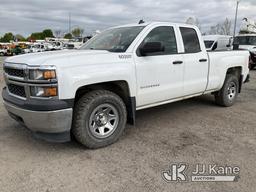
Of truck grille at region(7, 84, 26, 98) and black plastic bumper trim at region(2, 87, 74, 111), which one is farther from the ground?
truck grille at region(7, 84, 26, 98)

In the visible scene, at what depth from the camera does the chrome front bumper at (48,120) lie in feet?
10.3

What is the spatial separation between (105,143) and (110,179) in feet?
2.94

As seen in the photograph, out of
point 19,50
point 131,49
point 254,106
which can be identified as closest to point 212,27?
point 19,50

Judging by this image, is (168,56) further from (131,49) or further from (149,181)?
(149,181)

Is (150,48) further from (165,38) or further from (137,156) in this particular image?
(137,156)

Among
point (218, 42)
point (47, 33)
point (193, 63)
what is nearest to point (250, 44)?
point (218, 42)

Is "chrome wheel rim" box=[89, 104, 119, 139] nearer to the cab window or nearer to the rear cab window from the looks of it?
the cab window

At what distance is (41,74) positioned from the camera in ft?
10.1

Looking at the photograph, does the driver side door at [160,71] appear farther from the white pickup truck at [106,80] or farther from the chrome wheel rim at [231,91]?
the chrome wheel rim at [231,91]

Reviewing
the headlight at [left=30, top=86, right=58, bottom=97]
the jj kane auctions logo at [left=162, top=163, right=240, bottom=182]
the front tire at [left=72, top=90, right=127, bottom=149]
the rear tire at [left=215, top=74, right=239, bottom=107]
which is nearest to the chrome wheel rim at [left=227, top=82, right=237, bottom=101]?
A: the rear tire at [left=215, top=74, right=239, bottom=107]

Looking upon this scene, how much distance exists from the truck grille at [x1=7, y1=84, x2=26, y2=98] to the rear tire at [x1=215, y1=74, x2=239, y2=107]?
14.7 feet

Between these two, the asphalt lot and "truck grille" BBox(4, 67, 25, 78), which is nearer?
the asphalt lot

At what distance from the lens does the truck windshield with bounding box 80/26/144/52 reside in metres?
4.07

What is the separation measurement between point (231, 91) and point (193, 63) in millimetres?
2003
